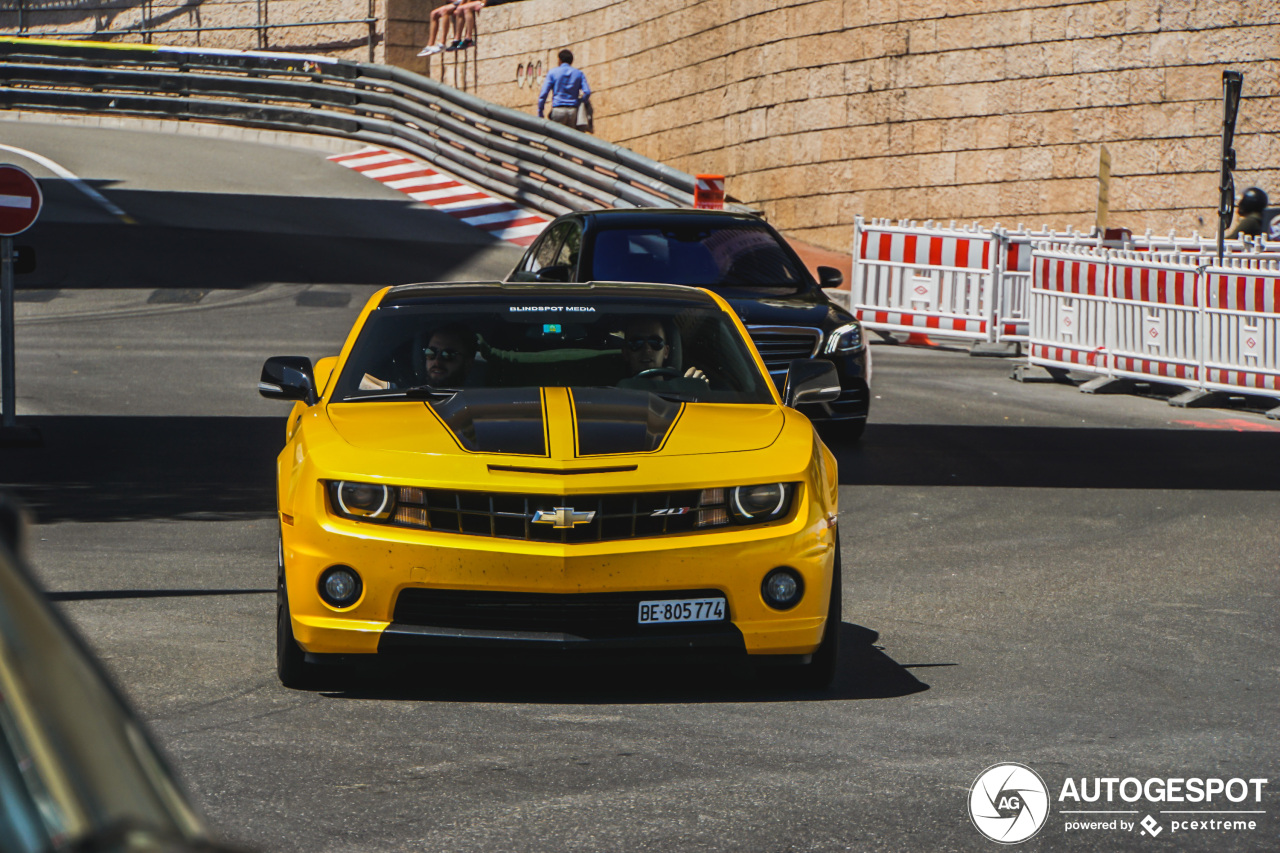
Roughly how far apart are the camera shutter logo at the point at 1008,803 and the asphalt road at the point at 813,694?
43 mm

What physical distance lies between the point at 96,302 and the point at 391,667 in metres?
14.8

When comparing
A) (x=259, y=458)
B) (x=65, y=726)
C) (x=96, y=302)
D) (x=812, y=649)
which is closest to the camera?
(x=65, y=726)

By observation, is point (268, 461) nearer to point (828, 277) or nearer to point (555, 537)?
point (828, 277)

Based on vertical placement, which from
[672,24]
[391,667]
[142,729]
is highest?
[672,24]

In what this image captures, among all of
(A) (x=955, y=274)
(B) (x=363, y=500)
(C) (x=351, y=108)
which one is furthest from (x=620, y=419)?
(C) (x=351, y=108)

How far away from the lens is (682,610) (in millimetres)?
5500

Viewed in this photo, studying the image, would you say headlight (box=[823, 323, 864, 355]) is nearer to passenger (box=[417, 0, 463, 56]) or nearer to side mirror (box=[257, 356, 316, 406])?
side mirror (box=[257, 356, 316, 406])

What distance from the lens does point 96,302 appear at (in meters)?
19.8

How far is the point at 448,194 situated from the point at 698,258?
15.8m

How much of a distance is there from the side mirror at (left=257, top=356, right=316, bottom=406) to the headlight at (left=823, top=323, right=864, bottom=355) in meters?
6.10

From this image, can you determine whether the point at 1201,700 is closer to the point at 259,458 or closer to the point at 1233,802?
the point at 1233,802

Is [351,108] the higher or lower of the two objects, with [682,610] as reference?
higher

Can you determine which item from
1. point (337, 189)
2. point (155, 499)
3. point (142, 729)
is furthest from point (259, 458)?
point (337, 189)

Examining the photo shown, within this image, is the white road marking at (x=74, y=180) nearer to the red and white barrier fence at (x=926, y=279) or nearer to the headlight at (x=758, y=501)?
the red and white barrier fence at (x=926, y=279)
